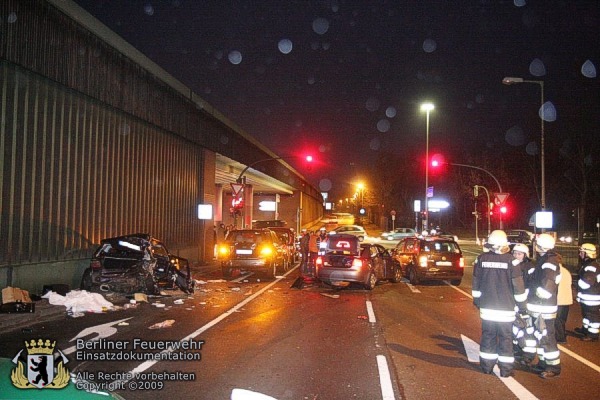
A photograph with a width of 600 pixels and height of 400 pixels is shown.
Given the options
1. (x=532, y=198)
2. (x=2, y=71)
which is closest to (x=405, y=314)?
(x=2, y=71)

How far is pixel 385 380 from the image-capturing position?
6.91 m

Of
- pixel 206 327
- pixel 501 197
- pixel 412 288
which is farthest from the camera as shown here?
pixel 501 197

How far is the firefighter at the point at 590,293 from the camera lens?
9555mm

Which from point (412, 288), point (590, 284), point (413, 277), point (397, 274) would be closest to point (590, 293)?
point (590, 284)

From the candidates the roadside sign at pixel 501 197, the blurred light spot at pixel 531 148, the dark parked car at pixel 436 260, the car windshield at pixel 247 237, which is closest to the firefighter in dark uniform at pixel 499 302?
the dark parked car at pixel 436 260

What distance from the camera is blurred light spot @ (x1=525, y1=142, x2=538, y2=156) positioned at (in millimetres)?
53531

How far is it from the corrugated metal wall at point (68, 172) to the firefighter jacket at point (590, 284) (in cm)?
1283

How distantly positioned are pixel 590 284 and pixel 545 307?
264 centimetres

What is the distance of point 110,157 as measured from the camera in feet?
60.3

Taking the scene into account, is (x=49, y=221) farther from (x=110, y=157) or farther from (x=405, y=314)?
(x=405, y=314)

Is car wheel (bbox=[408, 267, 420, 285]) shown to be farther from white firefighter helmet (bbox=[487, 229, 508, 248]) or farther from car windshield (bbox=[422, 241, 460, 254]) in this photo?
white firefighter helmet (bbox=[487, 229, 508, 248])

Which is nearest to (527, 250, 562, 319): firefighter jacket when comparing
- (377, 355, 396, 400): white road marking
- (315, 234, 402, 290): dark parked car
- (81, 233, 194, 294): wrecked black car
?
(377, 355, 396, 400): white road marking

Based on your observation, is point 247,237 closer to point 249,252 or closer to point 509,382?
point 249,252

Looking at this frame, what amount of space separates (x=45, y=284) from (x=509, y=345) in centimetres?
1218
